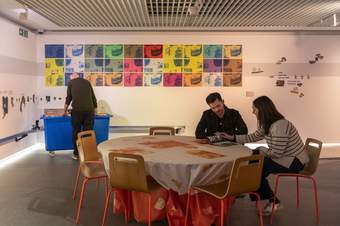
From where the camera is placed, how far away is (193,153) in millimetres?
3254

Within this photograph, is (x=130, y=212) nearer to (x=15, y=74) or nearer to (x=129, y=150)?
(x=129, y=150)

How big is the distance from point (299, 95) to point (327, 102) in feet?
2.05

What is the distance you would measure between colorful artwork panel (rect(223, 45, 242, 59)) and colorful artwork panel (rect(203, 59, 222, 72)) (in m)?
0.20

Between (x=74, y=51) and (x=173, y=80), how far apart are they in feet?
7.07

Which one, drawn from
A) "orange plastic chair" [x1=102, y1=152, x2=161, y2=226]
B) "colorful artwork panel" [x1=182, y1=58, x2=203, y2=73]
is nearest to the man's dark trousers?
"colorful artwork panel" [x1=182, y1=58, x2=203, y2=73]

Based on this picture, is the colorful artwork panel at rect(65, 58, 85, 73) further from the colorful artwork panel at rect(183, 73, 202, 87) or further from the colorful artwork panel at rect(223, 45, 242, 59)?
the colorful artwork panel at rect(223, 45, 242, 59)

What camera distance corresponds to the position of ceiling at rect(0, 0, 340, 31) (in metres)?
5.32

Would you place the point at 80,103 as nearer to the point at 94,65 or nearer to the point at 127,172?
the point at 94,65

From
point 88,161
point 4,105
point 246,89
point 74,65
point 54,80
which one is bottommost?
point 88,161

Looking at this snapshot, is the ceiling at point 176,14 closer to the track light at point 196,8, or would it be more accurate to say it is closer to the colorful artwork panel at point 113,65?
the track light at point 196,8

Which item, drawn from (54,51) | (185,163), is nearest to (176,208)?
(185,163)

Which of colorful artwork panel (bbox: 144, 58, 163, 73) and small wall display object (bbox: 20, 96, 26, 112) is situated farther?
colorful artwork panel (bbox: 144, 58, 163, 73)

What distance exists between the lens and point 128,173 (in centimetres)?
293

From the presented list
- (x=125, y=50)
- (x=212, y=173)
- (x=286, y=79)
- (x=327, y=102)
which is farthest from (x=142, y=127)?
(x=212, y=173)
